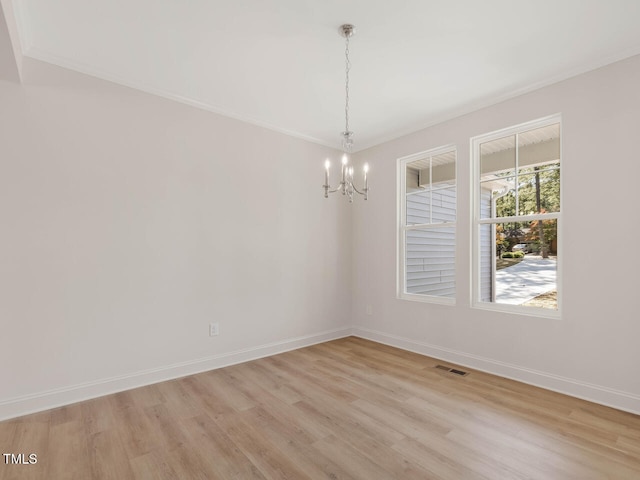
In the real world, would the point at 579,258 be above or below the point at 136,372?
above

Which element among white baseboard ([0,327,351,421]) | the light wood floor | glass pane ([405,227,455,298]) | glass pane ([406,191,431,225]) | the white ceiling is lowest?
the light wood floor

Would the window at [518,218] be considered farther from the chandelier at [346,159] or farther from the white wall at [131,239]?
the white wall at [131,239]

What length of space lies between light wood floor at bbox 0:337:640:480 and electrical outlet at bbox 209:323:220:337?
0.48 metres

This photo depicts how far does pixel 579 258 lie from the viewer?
282cm

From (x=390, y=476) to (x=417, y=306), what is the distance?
95.6 inches

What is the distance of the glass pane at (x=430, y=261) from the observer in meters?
3.90

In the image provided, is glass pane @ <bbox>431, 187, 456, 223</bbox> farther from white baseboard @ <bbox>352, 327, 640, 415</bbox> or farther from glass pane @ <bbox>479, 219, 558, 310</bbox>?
white baseboard @ <bbox>352, 327, 640, 415</bbox>

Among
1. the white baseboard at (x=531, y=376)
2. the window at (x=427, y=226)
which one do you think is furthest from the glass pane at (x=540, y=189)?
the white baseboard at (x=531, y=376)

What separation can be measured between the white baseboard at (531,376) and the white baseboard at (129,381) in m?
1.42

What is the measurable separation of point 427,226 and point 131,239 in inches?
130

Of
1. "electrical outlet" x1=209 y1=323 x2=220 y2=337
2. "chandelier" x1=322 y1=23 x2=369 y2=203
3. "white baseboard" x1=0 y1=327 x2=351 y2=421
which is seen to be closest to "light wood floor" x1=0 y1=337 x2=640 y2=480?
"white baseboard" x1=0 y1=327 x2=351 y2=421

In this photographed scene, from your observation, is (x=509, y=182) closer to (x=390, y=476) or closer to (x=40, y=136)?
(x=390, y=476)

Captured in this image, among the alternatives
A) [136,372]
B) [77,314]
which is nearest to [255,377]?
[136,372]

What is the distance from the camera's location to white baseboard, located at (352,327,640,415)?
2.56 metres
